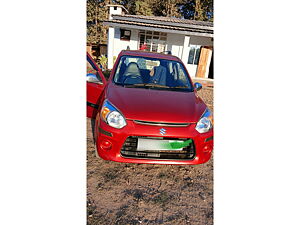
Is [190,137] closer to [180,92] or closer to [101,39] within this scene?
[180,92]

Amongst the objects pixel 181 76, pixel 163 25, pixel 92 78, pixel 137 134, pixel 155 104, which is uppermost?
pixel 163 25

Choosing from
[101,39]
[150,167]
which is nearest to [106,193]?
[150,167]

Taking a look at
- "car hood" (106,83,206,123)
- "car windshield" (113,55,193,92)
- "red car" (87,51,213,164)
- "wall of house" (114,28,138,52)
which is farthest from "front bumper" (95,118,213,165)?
"wall of house" (114,28,138,52)

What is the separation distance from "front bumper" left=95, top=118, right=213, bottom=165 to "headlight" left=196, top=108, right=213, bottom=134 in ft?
0.17

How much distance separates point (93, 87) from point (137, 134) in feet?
5.03

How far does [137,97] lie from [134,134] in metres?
0.54

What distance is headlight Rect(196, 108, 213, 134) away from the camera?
6.40ft

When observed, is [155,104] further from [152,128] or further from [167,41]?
[167,41]

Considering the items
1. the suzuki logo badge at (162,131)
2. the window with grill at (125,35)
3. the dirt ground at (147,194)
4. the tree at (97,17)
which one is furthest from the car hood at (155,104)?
the tree at (97,17)

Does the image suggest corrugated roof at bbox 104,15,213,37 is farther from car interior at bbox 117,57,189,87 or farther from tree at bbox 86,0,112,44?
tree at bbox 86,0,112,44

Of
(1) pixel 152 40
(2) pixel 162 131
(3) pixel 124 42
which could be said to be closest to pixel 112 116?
(2) pixel 162 131

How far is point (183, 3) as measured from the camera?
21.7m

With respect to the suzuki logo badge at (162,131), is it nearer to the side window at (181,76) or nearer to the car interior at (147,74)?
the car interior at (147,74)

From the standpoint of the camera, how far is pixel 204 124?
2.00 metres
